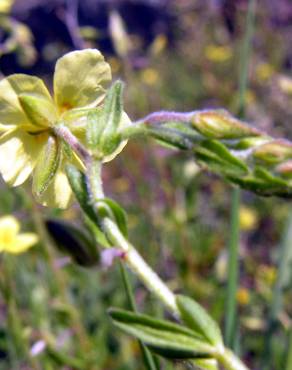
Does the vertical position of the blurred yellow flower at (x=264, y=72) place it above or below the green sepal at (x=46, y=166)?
below

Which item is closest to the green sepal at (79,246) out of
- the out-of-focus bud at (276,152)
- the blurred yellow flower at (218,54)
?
the out-of-focus bud at (276,152)

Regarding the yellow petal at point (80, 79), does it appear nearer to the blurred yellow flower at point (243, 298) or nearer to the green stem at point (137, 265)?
the green stem at point (137, 265)

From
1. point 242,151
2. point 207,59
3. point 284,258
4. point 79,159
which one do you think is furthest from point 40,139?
point 207,59

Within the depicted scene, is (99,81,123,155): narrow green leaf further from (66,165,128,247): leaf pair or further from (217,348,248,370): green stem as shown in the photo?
(217,348,248,370): green stem

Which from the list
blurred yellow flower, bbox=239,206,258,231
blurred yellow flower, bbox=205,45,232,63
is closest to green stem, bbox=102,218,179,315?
blurred yellow flower, bbox=239,206,258,231

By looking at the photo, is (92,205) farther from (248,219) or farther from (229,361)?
(248,219)

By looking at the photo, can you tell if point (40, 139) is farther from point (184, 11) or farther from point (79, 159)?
point (184, 11)

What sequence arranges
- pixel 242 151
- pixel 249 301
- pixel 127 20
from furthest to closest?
pixel 127 20
pixel 249 301
pixel 242 151
